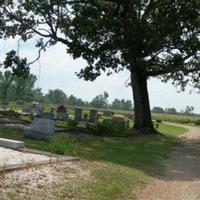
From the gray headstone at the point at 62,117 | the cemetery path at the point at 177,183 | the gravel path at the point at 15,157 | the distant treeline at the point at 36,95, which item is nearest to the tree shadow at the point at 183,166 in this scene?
the cemetery path at the point at 177,183

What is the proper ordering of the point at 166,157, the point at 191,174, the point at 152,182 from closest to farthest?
the point at 152,182
the point at 191,174
the point at 166,157

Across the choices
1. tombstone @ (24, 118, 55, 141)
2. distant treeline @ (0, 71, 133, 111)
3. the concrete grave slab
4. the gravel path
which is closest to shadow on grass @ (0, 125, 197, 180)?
tombstone @ (24, 118, 55, 141)

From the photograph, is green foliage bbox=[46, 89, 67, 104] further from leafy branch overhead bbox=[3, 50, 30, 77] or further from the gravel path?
the gravel path

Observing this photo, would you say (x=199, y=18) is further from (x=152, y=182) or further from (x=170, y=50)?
(x=152, y=182)

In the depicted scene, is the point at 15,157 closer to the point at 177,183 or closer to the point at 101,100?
the point at 177,183

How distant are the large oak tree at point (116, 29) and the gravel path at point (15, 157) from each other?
14.0 meters

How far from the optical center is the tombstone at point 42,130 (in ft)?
63.5

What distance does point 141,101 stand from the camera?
36.7 meters

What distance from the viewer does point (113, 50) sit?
29.1m

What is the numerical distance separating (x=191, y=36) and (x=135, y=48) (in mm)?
4202

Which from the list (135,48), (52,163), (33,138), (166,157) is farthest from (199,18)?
(52,163)

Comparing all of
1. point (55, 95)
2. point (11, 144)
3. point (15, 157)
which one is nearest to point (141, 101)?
point (11, 144)

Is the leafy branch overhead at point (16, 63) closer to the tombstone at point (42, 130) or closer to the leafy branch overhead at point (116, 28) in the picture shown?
the leafy branch overhead at point (116, 28)

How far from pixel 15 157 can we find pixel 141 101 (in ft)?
79.6
